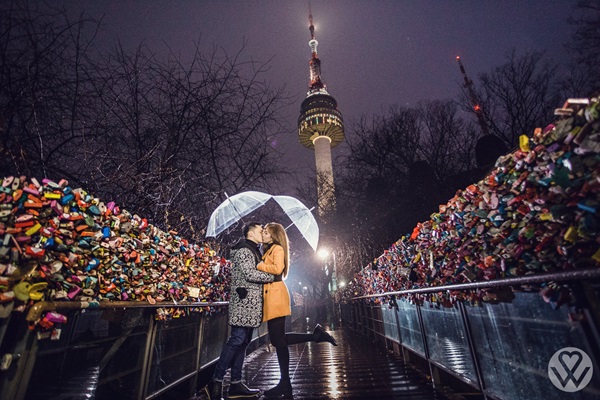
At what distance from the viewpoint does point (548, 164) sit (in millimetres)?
1899

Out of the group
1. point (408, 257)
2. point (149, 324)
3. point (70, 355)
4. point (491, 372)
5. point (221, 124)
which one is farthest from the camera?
point (221, 124)

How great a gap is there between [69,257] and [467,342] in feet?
12.2

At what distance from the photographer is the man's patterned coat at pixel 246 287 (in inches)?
130

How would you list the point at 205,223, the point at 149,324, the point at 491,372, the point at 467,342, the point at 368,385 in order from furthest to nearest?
the point at 205,223 < the point at 368,385 < the point at 149,324 < the point at 467,342 < the point at 491,372

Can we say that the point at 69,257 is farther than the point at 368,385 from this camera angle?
No

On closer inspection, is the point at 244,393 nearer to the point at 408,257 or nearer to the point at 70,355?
the point at 70,355

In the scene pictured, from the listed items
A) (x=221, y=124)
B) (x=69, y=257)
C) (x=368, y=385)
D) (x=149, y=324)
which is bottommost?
(x=368, y=385)

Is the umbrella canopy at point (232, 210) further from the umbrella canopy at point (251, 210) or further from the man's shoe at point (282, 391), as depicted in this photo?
the man's shoe at point (282, 391)

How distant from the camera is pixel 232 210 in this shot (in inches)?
227

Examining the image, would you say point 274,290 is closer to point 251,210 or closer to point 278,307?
point 278,307

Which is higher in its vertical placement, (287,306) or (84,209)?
(84,209)

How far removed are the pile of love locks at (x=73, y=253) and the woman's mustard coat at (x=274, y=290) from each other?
4.05 feet

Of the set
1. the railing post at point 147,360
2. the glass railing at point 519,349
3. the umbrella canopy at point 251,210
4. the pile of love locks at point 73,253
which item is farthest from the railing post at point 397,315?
the railing post at point 147,360

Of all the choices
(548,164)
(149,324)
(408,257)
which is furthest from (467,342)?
(149,324)
